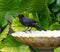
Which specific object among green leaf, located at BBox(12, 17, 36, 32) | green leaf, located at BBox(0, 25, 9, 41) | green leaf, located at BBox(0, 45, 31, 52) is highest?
green leaf, located at BBox(12, 17, 36, 32)

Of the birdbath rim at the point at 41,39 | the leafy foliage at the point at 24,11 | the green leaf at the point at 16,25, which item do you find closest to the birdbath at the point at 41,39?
the birdbath rim at the point at 41,39

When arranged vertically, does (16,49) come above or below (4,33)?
below

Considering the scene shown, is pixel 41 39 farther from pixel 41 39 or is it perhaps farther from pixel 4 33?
pixel 4 33

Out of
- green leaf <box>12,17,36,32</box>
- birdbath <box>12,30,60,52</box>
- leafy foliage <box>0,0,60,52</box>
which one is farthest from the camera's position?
leafy foliage <box>0,0,60,52</box>

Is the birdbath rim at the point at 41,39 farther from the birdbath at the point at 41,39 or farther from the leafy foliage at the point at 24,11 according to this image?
the leafy foliage at the point at 24,11

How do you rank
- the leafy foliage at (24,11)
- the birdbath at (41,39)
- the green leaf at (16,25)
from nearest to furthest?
the birdbath at (41,39) < the green leaf at (16,25) < the leafy foliage at (24,11)

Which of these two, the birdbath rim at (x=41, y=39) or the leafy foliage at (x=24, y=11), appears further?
the leafy foliage at (x=24, y=11)

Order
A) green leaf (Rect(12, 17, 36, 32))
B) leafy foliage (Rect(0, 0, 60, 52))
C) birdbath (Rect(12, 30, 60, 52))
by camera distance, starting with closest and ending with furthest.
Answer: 1. birdbath (Rect(12, 30, 60, 52))
2. green leaf (Rect(12, 17, 36, 32))
3. leafy foliage (Rect(0, 0, 60, 52))

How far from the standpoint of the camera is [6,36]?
3225mm

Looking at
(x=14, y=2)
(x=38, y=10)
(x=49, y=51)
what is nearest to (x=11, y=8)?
(x=14, y=2)

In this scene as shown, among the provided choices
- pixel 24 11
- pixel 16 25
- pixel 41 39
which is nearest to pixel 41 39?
pixel 41 39

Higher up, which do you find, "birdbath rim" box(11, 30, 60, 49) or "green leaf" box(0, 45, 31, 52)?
"birdbath rim" box(11, 30, 60, 49)

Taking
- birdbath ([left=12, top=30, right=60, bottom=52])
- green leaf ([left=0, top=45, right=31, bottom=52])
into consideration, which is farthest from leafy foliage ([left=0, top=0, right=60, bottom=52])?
birdbath ([left=12, top=30, right=60, bottom=52])

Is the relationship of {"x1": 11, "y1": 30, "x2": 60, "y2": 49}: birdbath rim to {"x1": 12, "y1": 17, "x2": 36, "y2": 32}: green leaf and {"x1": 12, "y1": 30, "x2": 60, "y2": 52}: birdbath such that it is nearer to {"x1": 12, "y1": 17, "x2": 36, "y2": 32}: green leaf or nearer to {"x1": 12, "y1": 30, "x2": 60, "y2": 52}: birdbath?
{"x1": 12, "y1": 30, "x2": 60, "y2": 52}: birdbath
